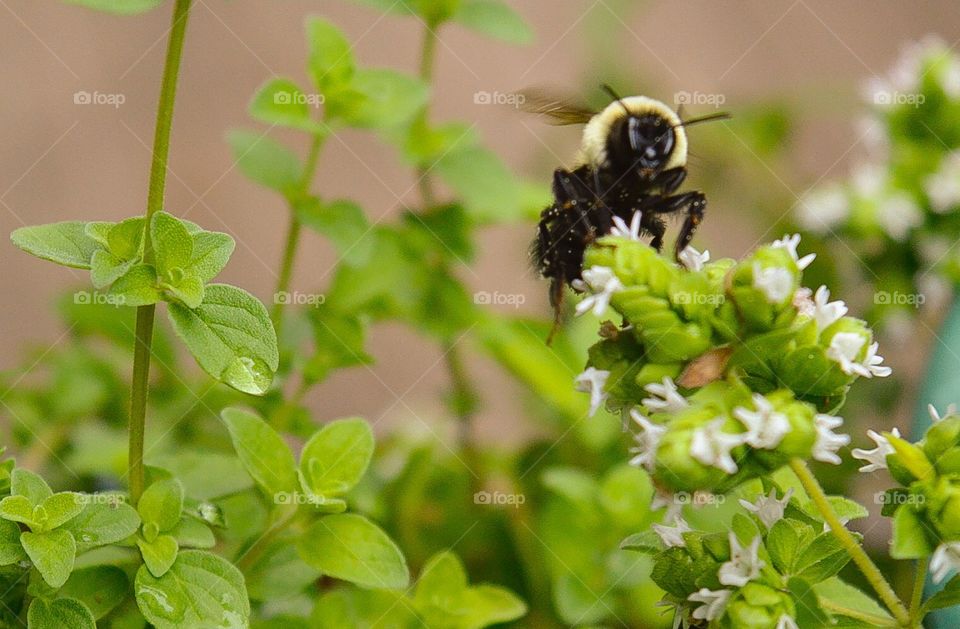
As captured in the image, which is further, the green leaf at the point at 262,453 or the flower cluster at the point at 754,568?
the green leaf at the point at 262,453

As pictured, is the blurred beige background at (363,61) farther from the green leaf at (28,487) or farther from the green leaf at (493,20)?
the green leaf at (28,487)

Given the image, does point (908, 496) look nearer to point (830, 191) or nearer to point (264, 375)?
point (264, 375)

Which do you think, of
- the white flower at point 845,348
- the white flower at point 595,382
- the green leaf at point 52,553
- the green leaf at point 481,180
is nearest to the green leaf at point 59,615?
the green leaf at point 52,553

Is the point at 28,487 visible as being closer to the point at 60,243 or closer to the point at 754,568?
the point at 60,243

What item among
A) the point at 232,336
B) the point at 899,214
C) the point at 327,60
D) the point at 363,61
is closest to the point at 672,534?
the point at 232,336

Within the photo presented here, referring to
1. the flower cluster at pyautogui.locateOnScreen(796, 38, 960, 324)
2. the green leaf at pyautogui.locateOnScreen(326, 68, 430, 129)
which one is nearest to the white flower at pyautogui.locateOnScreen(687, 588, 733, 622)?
the green leaf at pyautogui.locateOnScreen(326, 68, 430, 129)

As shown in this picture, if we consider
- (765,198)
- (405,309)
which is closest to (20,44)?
(405,309)

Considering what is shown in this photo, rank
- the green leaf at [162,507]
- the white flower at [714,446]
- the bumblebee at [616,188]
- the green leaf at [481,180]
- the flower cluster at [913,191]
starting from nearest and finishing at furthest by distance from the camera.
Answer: the white flower at [714,446]
the green leaf at [162,507]
the bumblebee at [616,188]
the green leaf at [481,180]
the flower cluster at [913,191]
